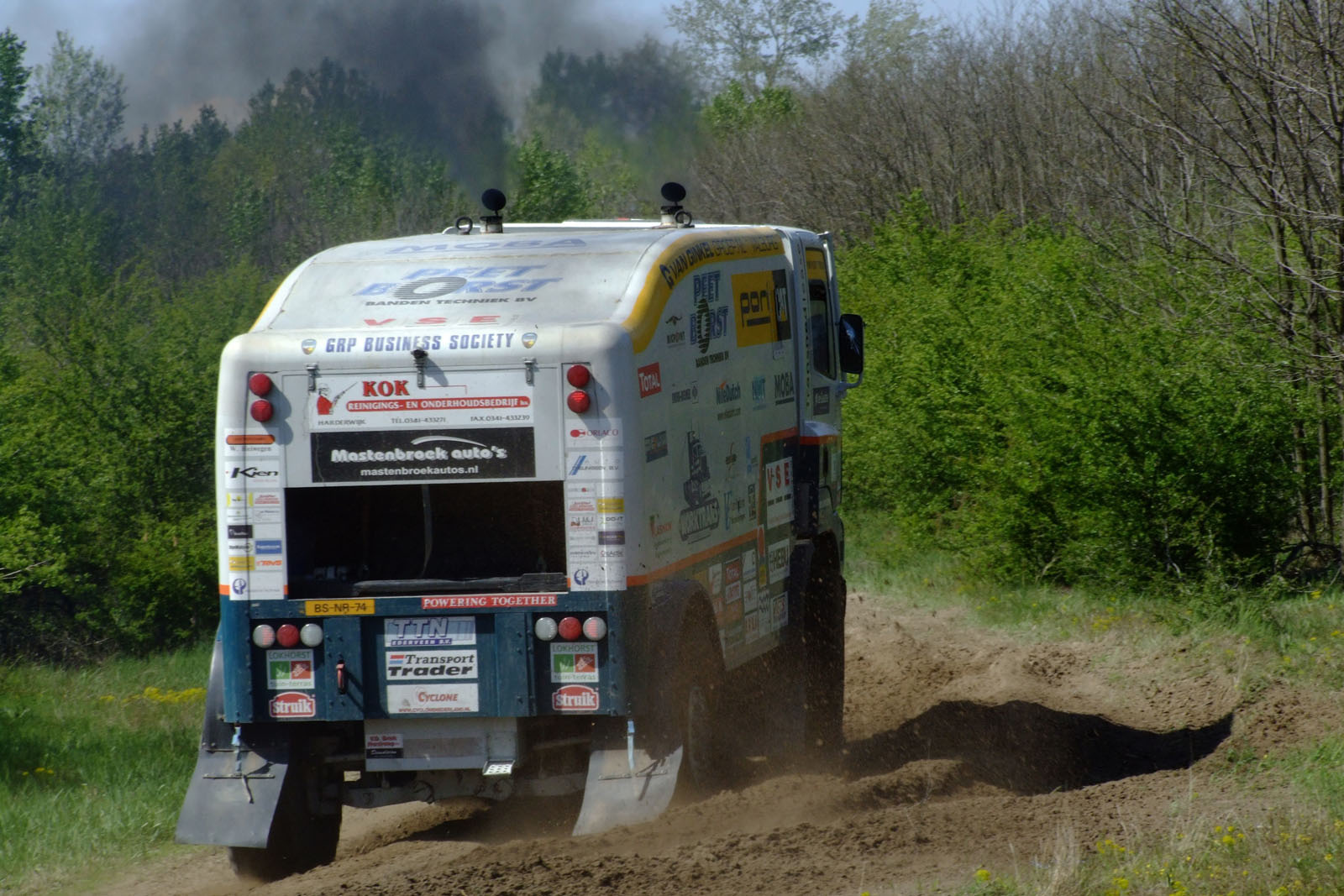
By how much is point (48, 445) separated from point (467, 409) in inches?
→ 587

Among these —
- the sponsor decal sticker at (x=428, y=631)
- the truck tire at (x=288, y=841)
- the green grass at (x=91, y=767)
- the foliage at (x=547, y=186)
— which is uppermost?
the foliage at (x=547, y=186)

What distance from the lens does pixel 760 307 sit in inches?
342

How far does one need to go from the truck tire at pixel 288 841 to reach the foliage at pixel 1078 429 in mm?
7700

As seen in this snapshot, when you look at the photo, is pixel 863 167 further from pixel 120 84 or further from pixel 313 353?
pixel 313 353

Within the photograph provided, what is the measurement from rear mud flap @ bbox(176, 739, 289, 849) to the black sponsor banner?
4.44ft

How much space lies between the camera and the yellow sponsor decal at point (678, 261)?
682 cm

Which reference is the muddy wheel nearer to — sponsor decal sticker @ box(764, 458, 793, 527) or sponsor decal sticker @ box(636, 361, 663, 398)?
sponsor decal sticker @ box(636, 361, 663, 398)

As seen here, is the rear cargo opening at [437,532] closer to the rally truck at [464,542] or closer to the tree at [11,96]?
the rally truck at [464,542]

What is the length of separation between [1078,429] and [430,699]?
7.75 metres

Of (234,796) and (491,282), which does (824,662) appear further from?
(234,796)

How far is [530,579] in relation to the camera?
6801mm

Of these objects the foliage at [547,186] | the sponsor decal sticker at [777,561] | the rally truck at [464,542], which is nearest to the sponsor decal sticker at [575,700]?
the rally truck at [464,542]

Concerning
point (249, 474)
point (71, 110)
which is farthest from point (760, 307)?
point (71, 110)

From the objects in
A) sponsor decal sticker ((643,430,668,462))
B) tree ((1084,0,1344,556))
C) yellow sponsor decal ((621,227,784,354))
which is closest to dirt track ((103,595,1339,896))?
sponsor decal sticker ((643,430,668,462))
